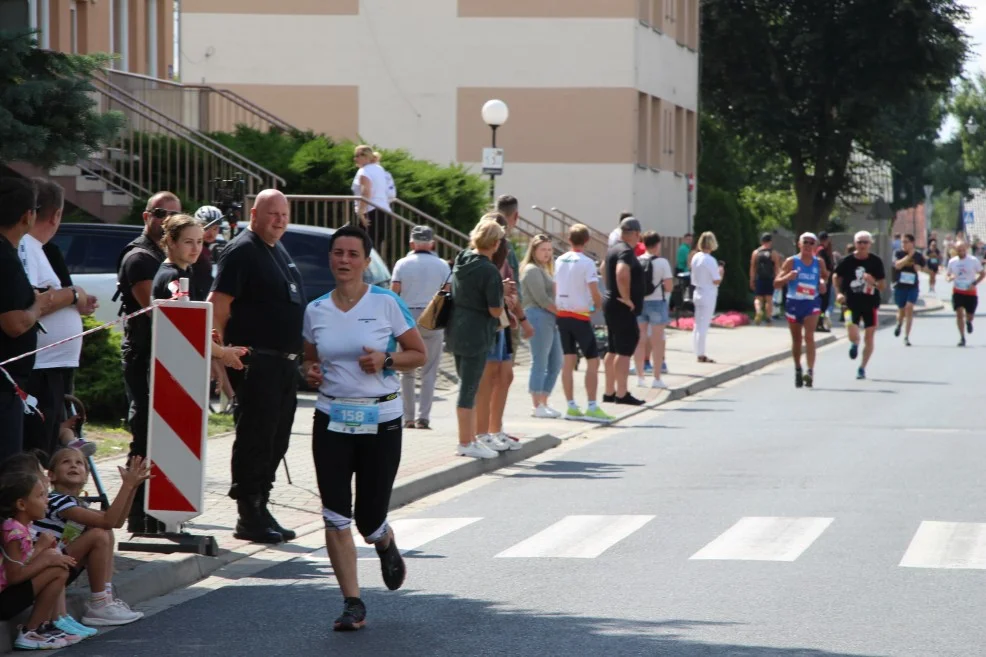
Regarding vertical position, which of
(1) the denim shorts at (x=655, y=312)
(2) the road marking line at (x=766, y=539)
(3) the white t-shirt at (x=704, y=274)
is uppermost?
(3) the white t-shirt at (x=704, y=274)

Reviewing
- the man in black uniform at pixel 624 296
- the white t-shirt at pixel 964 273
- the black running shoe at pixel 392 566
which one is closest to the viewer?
the black running shoe at pixel 392 566

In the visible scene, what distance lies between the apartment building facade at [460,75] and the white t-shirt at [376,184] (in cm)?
1690

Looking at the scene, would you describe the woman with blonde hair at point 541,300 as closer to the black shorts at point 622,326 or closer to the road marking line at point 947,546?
the black shorts at point 622,326

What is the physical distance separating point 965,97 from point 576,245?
135 m

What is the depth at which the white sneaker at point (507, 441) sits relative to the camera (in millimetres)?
14812

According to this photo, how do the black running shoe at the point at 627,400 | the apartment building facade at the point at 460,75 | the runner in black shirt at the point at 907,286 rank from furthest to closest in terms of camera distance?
the apartment building facade at the point at 460,75, the runner in black shirt at the point at 907,286, the black running shoe at the point at 627,400

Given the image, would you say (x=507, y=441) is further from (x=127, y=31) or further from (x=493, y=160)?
(x=127, y=31)

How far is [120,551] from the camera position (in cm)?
939

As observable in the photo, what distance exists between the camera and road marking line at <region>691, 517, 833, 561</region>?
388 inches

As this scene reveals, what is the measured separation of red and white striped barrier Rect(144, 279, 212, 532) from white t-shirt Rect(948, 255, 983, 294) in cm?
2588

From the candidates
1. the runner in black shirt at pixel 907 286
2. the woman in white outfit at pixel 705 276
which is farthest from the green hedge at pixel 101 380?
the runner in black shirt at pixel 907 286

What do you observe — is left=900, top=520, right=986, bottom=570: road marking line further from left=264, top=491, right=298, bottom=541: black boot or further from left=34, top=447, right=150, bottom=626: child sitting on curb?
left=34, top=447, right=150, bottom=626: child sitting on curb

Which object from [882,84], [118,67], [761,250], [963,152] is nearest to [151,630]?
[118,67]

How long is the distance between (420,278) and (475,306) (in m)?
2.87
